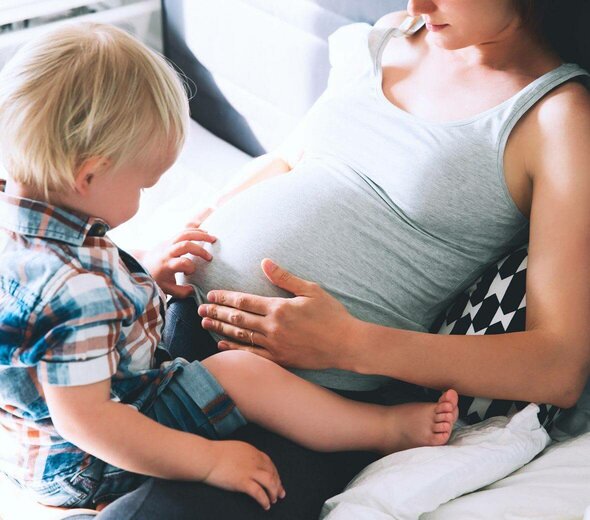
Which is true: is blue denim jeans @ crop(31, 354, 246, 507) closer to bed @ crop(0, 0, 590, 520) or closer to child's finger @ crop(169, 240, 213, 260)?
bed @ crop(0, 0, 590, 520)

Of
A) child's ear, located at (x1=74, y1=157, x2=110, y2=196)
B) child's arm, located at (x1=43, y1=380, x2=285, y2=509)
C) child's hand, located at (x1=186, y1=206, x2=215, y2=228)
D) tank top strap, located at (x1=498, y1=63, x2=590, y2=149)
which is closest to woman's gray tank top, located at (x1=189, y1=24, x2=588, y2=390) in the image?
tank top strap, located at (x1=498, y1=63, x2=590, y2=149)

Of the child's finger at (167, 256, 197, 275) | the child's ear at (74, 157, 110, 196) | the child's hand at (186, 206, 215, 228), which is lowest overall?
the child's hand at (186, 206, 215, 228)

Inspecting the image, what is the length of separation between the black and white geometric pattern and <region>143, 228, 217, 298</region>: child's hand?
435mm

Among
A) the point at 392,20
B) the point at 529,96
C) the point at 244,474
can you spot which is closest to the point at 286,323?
the point at 244,474

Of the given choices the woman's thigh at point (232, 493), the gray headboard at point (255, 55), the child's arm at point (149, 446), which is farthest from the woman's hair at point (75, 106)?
the gray headboard at point (255, 55)

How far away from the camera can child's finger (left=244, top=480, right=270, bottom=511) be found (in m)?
0.96

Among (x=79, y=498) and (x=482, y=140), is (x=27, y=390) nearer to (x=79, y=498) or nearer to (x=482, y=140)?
(x=79, y=498)

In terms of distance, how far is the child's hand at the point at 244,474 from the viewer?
0.97m

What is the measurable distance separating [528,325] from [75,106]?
2.30ft

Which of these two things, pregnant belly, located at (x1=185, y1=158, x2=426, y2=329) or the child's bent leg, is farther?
pregnant belly, located at (x1=185, y1=158, x2=426, y2=329)

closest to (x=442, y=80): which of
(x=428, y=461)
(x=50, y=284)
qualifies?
(x=428, y=461)

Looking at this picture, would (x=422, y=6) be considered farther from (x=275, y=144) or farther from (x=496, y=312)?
(x=275, y=144)

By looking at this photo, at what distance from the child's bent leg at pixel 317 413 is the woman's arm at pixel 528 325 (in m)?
0.05

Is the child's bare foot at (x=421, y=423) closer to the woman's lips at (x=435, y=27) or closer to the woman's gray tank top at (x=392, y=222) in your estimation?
the woman's gray tank top at (x=392, y=222)
